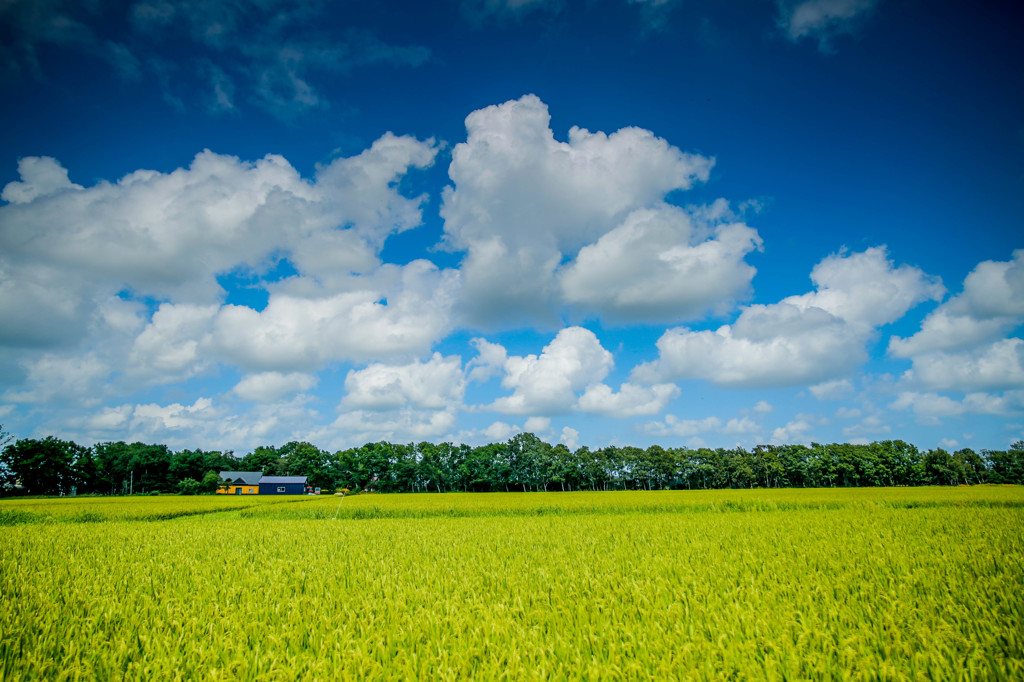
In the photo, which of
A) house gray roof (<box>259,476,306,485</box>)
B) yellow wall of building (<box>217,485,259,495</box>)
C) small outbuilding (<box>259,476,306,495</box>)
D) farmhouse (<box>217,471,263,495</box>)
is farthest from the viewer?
farmhouse (<box>217,471,263,495</box>)

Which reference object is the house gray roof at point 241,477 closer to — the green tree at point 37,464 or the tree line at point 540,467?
the tree line at point 540,467

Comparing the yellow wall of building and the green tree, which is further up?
the green tree

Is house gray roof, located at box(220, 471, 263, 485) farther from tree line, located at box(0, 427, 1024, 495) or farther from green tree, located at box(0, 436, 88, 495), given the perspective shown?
green tree, located at box(0, 436, 88, 495)

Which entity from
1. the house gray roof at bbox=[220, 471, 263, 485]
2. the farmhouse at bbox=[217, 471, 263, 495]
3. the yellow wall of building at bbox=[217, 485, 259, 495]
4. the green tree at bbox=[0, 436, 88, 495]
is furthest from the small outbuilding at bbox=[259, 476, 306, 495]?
the green tree at bbox=[0, 436, 88, 495]

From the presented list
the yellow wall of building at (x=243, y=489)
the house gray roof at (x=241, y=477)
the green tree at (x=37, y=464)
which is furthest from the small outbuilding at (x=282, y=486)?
the green tree at (x=37, y=464)

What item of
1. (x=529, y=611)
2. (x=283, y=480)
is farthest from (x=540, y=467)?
(x=529, y=611)

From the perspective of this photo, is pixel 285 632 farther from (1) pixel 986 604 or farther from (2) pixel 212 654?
(1) pixel 986 604

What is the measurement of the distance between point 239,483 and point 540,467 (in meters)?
76.3

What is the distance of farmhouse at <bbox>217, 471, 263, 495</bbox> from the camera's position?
103562 millimetres

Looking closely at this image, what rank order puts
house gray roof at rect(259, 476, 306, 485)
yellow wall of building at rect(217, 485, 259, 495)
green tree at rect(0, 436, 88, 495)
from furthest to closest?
1. yellow wall of building at rect(217, 485, 259, 495)
2. house gray roof at rect(259, 476, 306, 485)
3. green tree at rect(0, 436, 88, 495)

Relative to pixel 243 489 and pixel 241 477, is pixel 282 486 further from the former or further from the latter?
pixel 241 477

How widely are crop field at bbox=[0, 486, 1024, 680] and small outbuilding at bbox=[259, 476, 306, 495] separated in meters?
103

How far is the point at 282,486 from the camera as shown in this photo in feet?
333

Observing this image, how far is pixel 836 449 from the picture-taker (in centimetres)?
10712
